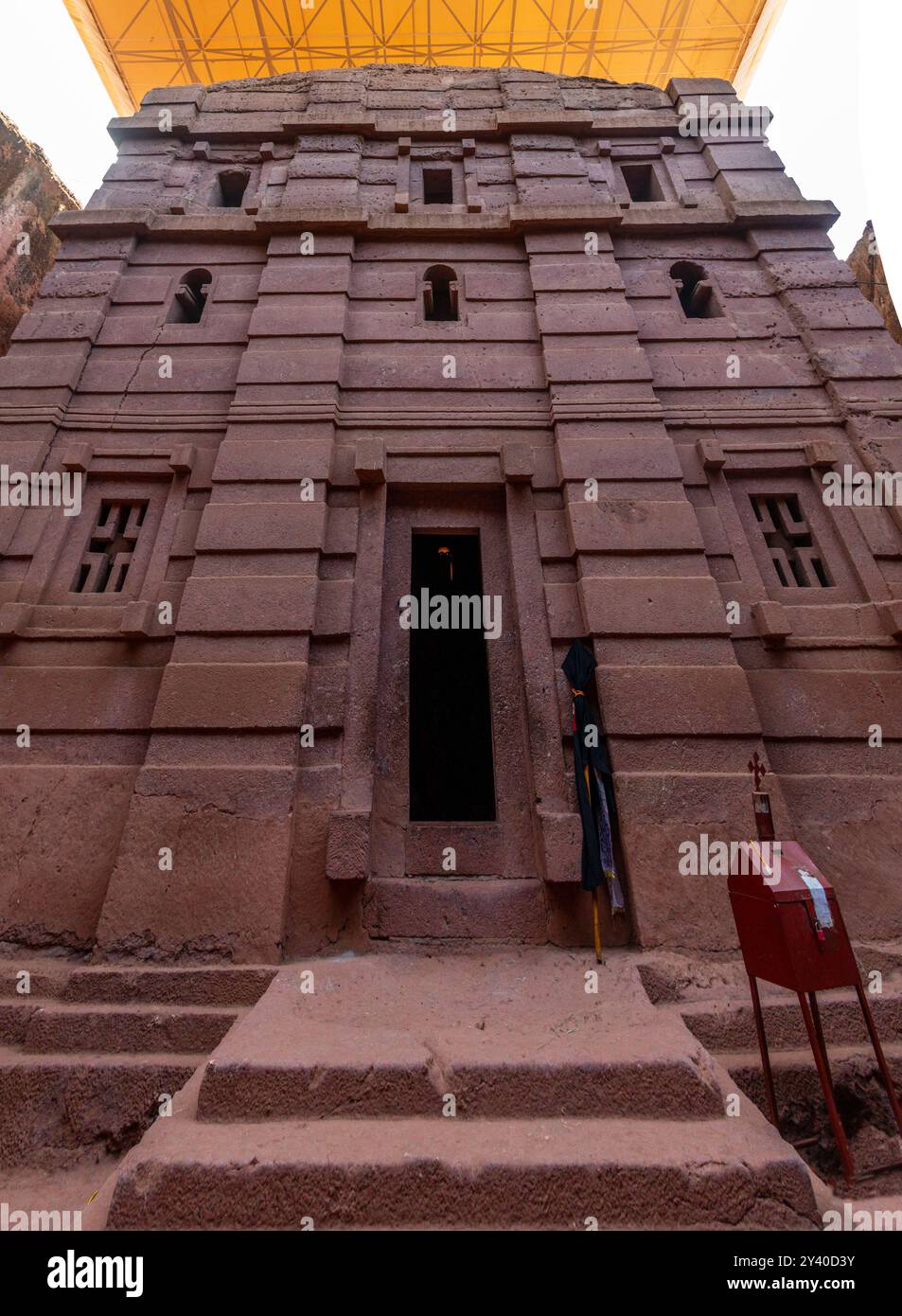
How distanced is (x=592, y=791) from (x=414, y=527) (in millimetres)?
4120

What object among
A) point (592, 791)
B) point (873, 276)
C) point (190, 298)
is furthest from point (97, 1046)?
point (873, 276)

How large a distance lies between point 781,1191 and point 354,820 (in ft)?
13.0

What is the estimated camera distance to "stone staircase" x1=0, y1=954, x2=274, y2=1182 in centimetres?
429

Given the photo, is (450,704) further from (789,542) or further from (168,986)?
(168,986)

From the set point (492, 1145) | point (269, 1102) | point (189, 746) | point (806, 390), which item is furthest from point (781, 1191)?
point (806, 390)

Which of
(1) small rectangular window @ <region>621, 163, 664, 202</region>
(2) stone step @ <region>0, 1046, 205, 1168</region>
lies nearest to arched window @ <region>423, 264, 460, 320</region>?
(1) small rectangular window @ <region>621, 163, 664, 202</region>

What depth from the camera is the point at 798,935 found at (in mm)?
3471

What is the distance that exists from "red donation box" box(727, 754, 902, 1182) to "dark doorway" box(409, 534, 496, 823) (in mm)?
5092

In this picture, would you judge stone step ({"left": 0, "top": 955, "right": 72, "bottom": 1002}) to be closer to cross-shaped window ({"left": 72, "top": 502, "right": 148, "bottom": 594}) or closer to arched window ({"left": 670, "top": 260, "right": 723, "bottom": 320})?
cross-shaped window ({"left": 72, "top": 502, "right": 148, "bottom": 594})

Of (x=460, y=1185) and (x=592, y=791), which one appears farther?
(x=592, y=791)

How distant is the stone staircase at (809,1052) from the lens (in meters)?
4.00

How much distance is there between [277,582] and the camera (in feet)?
22.5

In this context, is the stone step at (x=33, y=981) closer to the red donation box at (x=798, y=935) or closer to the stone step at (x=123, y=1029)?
the stone step at (x=123, y=1029)

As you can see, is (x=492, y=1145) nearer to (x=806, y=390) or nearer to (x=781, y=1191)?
(x=781, y=1191)
